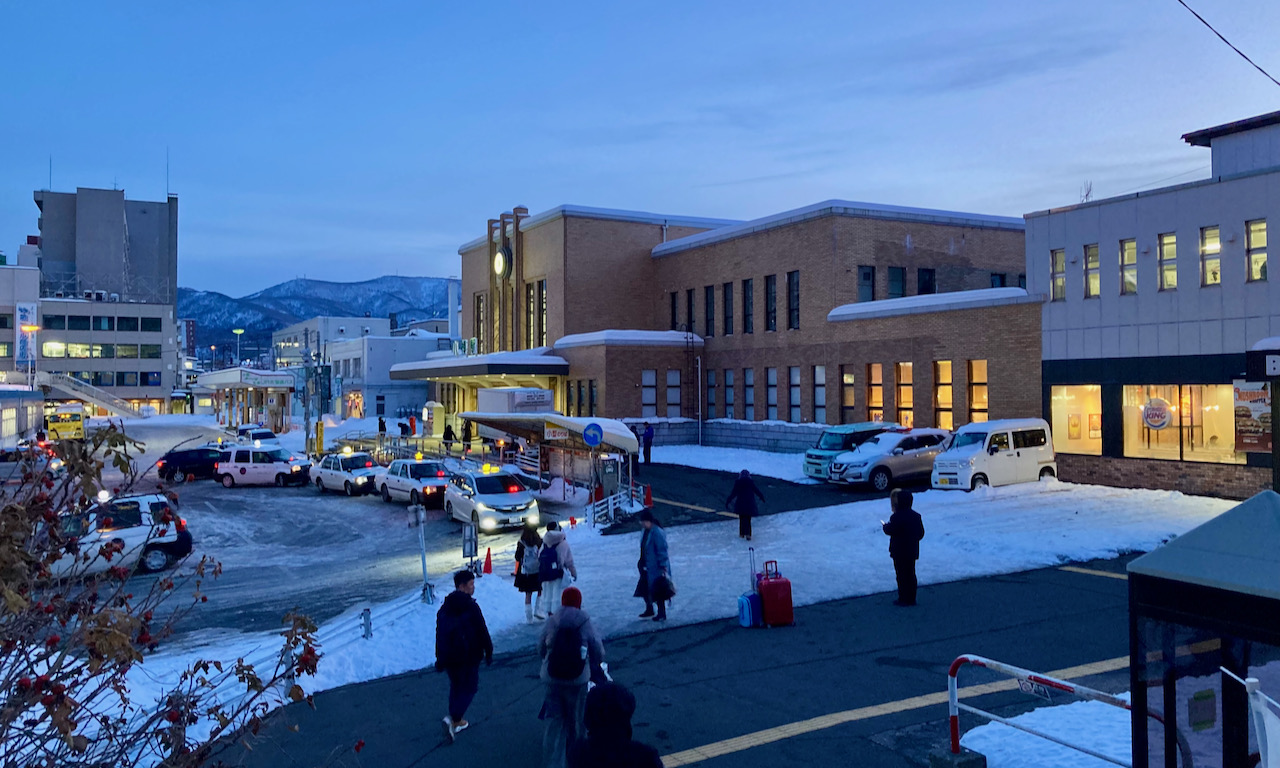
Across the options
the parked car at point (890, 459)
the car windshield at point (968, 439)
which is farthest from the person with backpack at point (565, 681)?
the parked car at point (890, 459)

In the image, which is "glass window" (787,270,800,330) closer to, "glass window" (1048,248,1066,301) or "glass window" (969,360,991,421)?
"glass window" (969,360,991,421)

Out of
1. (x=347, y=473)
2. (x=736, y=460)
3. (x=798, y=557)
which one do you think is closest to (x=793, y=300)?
(x=736, y=460)

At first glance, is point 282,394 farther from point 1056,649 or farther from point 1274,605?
point 1274,605

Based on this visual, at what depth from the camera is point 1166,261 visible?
86.4 feet

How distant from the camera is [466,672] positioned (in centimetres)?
942

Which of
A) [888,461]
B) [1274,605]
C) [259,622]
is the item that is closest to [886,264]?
[888,461]

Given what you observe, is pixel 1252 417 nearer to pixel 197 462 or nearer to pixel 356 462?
pixel 356 462

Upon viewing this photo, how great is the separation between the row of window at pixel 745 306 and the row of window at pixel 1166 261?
15.1m

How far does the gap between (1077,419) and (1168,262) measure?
5.28m

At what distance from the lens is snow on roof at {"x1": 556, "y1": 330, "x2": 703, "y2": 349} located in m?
47.0

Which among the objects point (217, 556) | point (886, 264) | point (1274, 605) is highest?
point (886, 264)

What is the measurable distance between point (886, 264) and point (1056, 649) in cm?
3204

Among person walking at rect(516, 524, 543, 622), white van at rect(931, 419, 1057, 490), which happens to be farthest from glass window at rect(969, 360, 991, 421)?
person walking at rect(516, 524, 543, 622)

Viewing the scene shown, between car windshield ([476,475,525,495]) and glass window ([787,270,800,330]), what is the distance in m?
20.9
